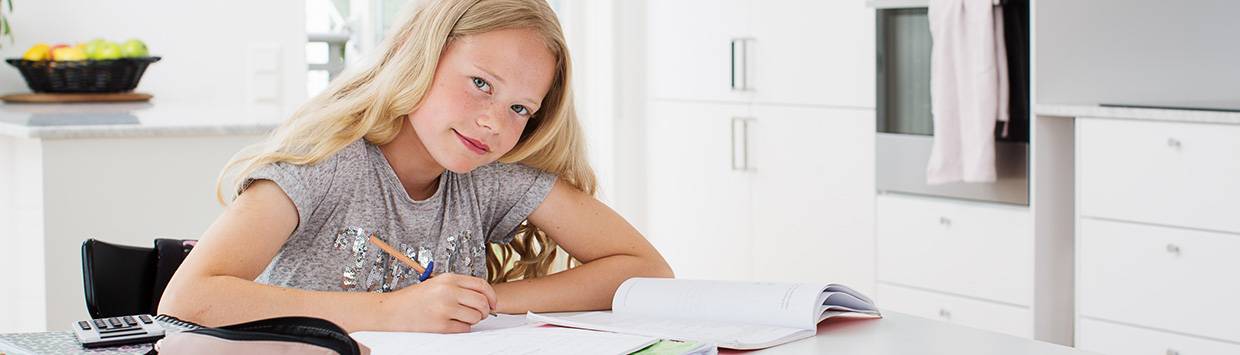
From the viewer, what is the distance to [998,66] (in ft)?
10.9

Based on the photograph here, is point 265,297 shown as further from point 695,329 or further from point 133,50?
point 133,50

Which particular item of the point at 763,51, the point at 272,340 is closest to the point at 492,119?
the point at 272,340

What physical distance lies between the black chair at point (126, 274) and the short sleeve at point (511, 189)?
37 cm

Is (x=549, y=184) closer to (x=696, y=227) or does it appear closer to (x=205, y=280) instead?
(x=205, y=280)

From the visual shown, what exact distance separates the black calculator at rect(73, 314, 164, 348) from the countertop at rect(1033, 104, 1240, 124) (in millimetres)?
2290

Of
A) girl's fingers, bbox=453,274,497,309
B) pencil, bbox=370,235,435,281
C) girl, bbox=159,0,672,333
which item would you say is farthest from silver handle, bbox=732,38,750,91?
girl's fingers, bbox=453,274,497,309

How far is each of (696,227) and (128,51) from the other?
73.1 inches

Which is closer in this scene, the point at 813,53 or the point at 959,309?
the point at 959,309

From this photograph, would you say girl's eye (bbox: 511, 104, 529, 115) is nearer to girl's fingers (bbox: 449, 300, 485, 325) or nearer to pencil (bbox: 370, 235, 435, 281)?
pencil (bbox: 370, 235, 435, 281)

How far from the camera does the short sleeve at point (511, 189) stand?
5.82 ft

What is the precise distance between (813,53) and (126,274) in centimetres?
266

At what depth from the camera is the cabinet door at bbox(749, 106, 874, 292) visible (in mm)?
3855

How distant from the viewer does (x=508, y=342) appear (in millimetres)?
1249

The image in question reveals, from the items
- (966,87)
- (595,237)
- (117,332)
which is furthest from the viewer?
(966,87)
